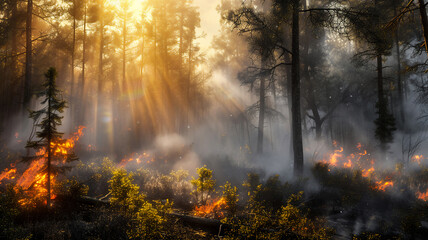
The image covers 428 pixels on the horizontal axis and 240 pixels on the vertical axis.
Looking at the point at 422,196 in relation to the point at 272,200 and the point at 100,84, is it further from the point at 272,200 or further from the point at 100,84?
the point at 100,84

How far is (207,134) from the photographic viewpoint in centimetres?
3809

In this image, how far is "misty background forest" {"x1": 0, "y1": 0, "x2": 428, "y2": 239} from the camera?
22.9ft

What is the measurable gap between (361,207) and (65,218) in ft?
32.0

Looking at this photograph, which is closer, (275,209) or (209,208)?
(209,208)

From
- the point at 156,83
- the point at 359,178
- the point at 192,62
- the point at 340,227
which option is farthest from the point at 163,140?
the point at 340,227

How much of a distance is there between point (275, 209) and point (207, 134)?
1141 inches

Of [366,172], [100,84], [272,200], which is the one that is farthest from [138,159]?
[366,172]

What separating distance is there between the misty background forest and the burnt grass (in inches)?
2.1

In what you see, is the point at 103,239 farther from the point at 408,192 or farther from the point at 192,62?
the point at 192,62

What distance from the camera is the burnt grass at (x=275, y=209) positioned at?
6.01 metres

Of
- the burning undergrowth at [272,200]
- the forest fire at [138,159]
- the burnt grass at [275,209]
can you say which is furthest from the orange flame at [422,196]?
the forest fire at [138,159]

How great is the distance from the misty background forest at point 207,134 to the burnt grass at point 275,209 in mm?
53

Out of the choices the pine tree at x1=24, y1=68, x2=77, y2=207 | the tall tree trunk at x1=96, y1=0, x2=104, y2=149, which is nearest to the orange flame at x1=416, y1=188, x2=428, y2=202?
the pine tree at x1=24, y1=68, x2=77, y2=207

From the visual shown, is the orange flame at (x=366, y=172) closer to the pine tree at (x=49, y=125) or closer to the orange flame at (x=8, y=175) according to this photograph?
the pine tree at (x=49, y=125)
